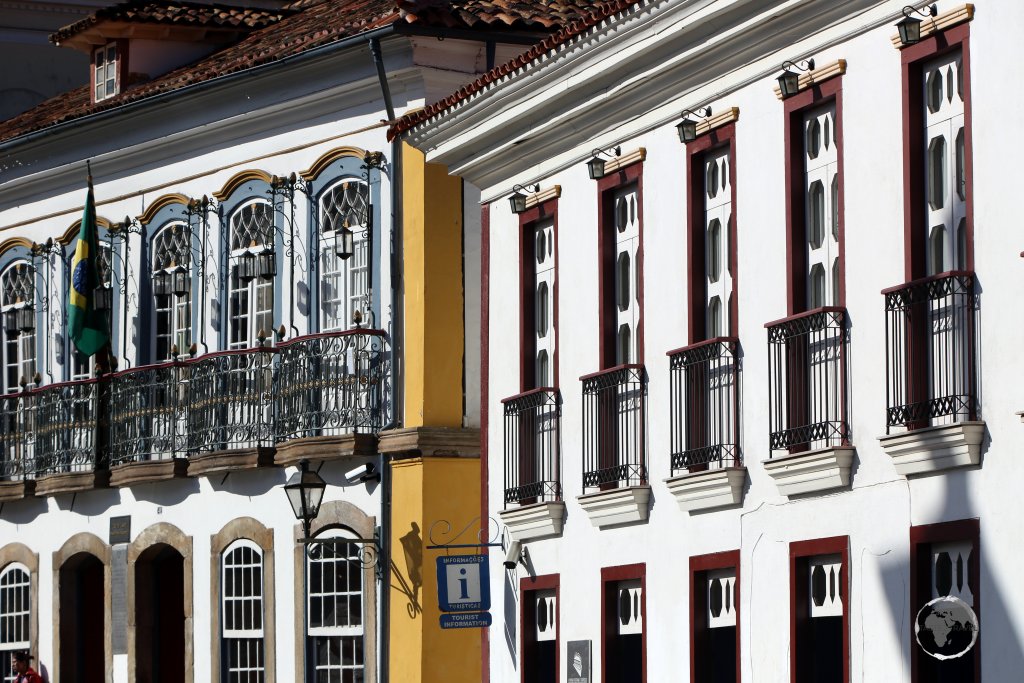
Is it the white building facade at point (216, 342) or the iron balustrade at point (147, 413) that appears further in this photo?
the iron balustrade at point (147, 413)

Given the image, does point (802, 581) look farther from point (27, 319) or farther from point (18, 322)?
point (18, 322)

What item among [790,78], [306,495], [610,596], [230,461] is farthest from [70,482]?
[790,78]

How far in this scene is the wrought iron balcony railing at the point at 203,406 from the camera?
76.2 feet

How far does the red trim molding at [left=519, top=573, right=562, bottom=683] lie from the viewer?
20141 millimetres

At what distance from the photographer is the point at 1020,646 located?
14.3m

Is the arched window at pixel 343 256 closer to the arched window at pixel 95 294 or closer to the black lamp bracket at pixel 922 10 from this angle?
the arched window at pixel 95 294

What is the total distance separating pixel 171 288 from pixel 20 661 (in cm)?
445

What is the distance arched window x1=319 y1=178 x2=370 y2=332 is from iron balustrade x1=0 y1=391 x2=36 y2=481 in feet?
16.9

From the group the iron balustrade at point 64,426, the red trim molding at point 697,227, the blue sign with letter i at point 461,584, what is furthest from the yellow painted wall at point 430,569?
the iron balustrade at point 64,426

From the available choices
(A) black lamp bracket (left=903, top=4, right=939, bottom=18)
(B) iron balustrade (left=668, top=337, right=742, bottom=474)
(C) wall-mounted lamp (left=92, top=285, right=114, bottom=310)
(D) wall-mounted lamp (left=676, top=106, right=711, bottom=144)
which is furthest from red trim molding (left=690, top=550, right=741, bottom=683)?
(C) wall-mounted lamp (left=92, top=285, right=114, bottom=310)

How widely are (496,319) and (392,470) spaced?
2.19m

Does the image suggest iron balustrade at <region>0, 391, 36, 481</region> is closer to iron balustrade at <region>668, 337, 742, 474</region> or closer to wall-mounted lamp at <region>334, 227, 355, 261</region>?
wall-mounted lamp at <region>334, 227, 355, 261</region>

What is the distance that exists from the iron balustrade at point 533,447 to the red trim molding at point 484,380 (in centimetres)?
45

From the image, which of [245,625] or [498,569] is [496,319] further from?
[245,625]
